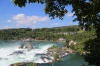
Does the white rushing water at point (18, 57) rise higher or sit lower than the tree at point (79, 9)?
lower

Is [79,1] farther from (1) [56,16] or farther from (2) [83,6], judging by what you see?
(1) [56,16]

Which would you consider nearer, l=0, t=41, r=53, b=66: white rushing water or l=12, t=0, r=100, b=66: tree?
l=12, t=0, r=100, b=66: tree

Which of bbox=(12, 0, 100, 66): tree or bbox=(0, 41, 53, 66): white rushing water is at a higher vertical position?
bbox=(12, 0, 100, 66): tree

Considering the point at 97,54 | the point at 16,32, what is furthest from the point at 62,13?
the point at 16,32

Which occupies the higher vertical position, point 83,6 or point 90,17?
point 83,6

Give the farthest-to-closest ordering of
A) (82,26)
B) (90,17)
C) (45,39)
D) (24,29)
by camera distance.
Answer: (24,29) → (45,39) → (82,26) → (90,17)

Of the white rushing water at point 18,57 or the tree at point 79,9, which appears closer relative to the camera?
the tree at point 79,9

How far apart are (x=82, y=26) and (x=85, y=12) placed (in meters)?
1.05

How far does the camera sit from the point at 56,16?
660 centimetres

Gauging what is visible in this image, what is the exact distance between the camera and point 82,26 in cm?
695

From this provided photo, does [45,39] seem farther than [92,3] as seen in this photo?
Yes

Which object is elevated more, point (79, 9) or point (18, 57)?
point (79, 9)

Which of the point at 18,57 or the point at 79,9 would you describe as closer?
the point at 79,9

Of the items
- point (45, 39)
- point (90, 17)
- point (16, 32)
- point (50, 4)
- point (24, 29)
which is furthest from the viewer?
point (24, 29)
